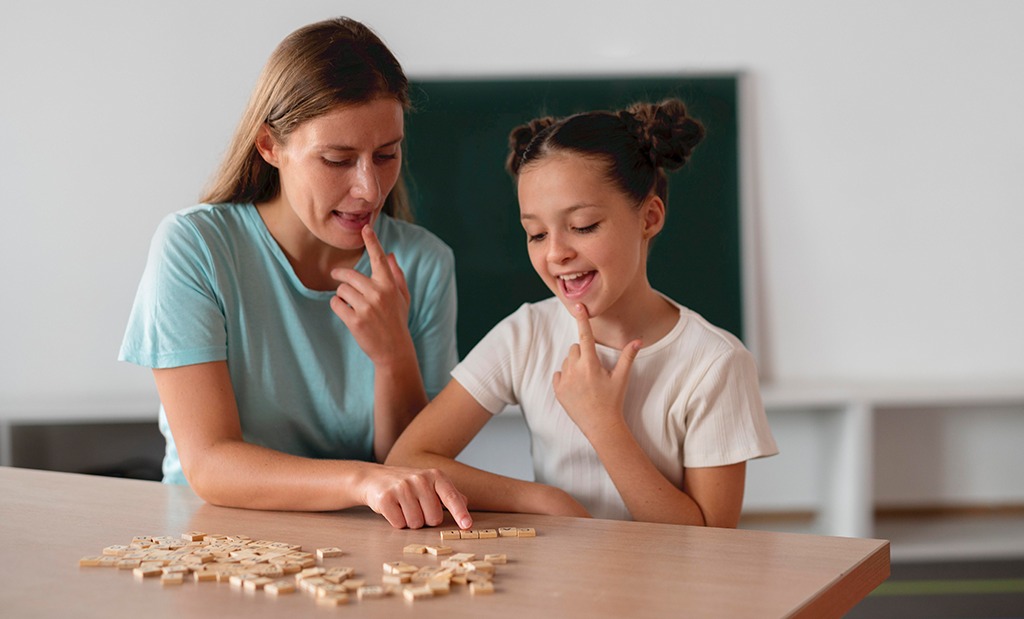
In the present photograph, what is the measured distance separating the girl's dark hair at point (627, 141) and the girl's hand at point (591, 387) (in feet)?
0.97

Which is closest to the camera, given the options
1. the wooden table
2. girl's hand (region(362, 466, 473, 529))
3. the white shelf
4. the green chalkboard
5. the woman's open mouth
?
the wooden table

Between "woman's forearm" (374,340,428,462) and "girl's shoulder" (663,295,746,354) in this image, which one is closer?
"girl's shoulder" (663,295,746,354)

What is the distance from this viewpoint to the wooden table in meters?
0.99

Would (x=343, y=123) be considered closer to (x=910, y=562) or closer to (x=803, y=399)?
(x=803, y=399)

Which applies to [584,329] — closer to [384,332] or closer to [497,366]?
[497,366]

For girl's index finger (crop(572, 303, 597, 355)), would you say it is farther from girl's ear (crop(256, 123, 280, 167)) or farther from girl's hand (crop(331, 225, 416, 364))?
girl's ear (crop(256, 123, 280, 167))

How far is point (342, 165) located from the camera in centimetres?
167

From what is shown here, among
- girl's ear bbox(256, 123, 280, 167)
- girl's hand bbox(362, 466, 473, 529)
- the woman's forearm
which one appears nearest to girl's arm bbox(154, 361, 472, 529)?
girl's hand bbox(362, 466, 473, 529)

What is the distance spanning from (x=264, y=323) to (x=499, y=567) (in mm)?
789

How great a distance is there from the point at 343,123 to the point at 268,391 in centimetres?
47

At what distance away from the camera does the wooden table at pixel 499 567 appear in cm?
99

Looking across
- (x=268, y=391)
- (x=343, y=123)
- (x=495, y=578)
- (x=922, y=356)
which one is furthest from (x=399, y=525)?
(x=922, y=356)

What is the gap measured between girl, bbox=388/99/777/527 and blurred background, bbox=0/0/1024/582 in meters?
1.84

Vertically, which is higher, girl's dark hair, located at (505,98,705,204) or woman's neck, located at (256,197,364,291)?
girl's dark hair, located at (505,98,705,204)
